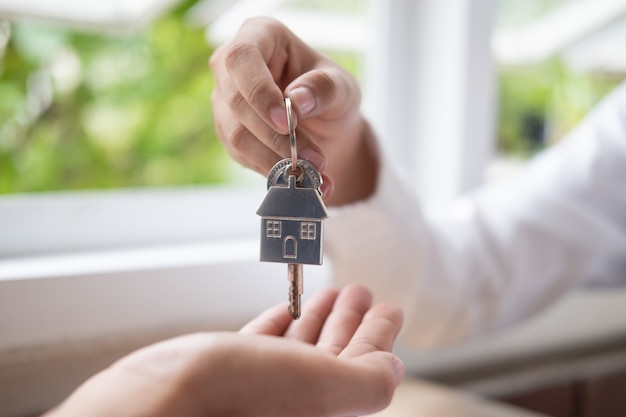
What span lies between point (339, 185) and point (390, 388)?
327mm

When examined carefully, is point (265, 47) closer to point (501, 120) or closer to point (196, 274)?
point (196, 274)

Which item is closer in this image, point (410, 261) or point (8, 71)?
point (410, 261)

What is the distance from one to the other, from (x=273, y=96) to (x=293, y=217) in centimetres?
9

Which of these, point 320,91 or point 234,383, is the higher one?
point 320,91

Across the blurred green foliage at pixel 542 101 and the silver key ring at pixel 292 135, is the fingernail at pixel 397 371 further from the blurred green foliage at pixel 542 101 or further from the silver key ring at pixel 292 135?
the blurred green foliage at pixel 542 101

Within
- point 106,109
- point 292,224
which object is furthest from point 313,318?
point 106,109

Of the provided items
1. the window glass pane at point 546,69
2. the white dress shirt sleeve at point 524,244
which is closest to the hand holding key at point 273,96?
the white dress shirt sleeve at point 524,244

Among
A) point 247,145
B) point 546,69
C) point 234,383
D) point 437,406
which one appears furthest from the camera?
point 546,69

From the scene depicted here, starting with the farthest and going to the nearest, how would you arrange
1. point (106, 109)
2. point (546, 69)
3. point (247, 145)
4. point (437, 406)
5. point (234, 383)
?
point (546, 69) < point (106, 109) < point (437, 406) < point (247, 145) < point (234, 383)

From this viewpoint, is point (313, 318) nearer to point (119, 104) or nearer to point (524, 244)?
point (524, 244)

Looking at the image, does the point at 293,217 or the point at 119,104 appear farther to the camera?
the point at 119,104

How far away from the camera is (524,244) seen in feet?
3.07

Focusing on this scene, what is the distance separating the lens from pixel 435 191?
1.16 meters

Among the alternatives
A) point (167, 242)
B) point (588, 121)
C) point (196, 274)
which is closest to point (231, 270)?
point (196, 274)
